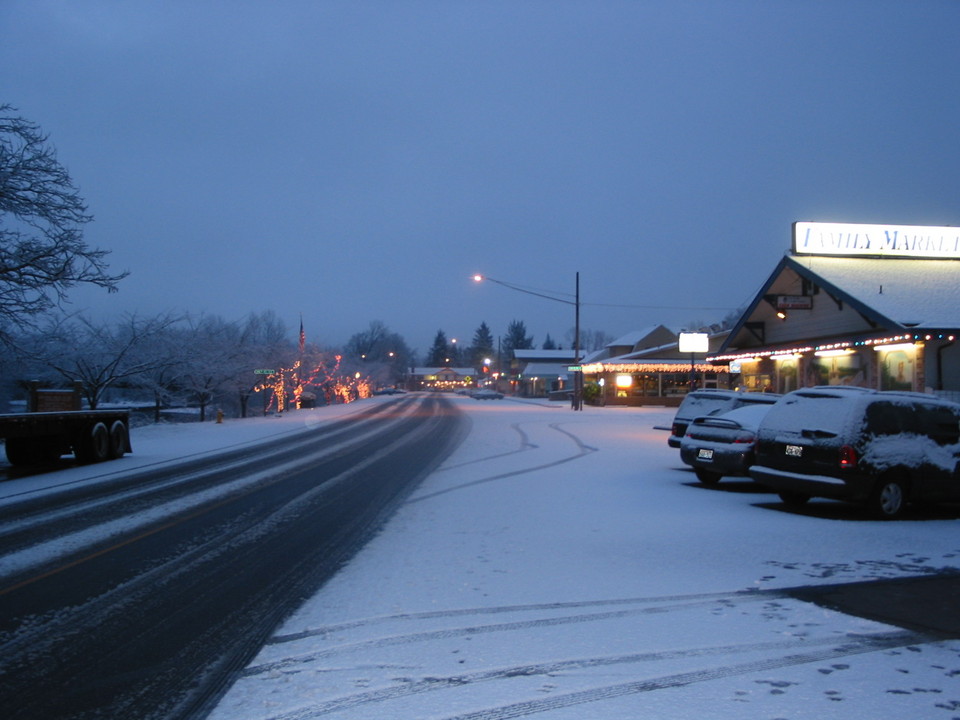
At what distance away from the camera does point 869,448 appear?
1033 cm

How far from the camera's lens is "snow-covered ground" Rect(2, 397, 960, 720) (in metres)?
4.48

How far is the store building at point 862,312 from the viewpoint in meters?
23.1

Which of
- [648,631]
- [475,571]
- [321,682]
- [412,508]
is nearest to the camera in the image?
[321,682]

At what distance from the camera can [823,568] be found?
7.69 metres

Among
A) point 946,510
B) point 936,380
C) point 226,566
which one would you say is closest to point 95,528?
point 226,566

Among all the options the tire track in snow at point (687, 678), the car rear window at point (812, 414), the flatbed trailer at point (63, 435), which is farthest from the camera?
the flatbed trailer at point (63, 435)

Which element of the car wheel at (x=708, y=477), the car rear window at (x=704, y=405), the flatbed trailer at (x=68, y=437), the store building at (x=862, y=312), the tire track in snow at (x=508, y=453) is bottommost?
the tire track in snow at (x=508, y=453)

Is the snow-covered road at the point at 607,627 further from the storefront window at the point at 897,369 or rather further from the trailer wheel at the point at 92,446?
the storefront window at the point at 897,369

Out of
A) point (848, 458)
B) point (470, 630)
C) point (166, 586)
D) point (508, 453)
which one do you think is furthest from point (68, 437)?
point (848, 458)

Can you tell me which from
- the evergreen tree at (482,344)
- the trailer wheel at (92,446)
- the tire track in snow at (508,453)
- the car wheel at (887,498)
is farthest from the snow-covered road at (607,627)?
the evergreen tree at (482,344)

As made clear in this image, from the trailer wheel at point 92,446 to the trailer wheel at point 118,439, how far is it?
501mm

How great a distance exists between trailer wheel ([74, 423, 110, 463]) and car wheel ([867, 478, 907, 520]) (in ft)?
55.8

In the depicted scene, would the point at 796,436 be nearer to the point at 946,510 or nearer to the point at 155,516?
the point at 946,510

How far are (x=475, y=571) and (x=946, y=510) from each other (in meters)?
8.18
